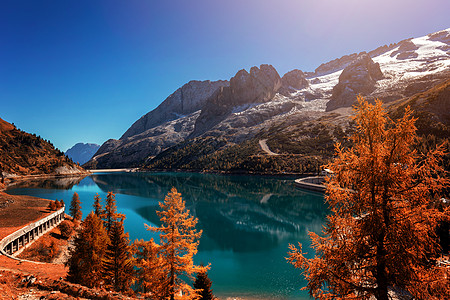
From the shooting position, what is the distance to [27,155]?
443 feet

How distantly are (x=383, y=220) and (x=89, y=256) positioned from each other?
2059cm

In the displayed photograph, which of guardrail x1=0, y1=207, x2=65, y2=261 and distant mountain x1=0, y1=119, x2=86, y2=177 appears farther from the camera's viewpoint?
distant mountain x1=0, y1=119, x2=86, y2=177

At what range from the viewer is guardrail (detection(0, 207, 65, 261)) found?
78.2ft

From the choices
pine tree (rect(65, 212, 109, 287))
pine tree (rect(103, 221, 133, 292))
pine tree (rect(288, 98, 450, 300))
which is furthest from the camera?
pine tree (rect(103, 221, 133, 292))

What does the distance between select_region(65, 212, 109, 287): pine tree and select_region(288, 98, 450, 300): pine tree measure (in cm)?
1769

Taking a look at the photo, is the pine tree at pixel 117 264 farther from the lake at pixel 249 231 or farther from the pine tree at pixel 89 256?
the lake at pixel 249 231

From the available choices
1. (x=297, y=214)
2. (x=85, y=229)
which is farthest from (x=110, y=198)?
(x=297, y=214)

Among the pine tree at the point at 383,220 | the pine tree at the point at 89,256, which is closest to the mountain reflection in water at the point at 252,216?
the pine tree at the point at 89,256

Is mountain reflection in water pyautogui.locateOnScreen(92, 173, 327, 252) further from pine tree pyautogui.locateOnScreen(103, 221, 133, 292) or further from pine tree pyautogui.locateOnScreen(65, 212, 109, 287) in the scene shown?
pine tree pyautogui.locateOnScreen(65, 212, 109, 287)


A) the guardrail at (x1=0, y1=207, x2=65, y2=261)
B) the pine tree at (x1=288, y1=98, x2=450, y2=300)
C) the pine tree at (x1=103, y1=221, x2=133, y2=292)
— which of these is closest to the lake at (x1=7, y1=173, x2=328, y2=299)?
the pine tree at (x1=103, y1=221, x2=133, y2=292)

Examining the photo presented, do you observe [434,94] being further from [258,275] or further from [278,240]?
[258,275]

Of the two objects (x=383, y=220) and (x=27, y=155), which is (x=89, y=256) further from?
(x=27, y=155)

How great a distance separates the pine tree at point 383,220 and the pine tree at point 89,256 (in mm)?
17686

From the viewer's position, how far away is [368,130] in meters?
6.91
